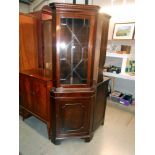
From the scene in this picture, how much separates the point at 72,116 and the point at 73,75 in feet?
1.94

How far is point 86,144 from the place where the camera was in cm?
232

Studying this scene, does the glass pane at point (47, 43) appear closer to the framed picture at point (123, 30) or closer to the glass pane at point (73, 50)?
the glass pane at point (73, 50)

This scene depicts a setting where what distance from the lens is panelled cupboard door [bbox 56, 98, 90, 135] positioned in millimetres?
2145

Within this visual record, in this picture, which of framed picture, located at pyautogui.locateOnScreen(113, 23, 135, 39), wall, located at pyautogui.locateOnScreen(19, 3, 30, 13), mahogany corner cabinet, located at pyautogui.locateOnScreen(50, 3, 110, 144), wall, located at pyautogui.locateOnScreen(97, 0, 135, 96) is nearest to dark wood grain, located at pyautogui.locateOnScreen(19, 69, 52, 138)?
mahogany corner cabinet, located at pyautogui.locateOnScreen(50, 3, 110, 144)

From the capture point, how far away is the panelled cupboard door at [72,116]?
7.04 feet

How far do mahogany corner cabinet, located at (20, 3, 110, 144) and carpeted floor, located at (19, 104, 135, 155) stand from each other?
126mm

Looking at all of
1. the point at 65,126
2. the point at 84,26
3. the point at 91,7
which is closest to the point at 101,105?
the point at 65,126

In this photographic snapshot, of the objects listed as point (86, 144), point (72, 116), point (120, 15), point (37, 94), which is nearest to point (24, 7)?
point (120, 15)

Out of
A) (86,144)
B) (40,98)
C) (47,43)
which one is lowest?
(86,144)

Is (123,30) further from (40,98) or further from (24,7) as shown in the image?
(24,7)

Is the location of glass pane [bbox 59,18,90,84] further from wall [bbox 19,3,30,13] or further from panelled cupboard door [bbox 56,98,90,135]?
wall [bbox 19,3,30,13]

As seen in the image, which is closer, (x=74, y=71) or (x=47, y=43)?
(x=74, y=71)
